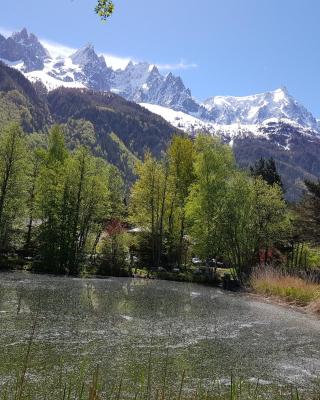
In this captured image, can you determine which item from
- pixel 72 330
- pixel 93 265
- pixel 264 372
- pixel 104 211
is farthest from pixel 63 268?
pixel 264 372

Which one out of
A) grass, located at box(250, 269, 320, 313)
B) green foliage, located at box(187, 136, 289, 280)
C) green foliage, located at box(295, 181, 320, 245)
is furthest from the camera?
green foliage, located at box(187, 136, 289, 280)

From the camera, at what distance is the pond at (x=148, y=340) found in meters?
13.0

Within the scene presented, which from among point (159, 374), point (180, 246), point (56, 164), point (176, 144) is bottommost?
point (159, 374)

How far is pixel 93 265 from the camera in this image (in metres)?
54.2

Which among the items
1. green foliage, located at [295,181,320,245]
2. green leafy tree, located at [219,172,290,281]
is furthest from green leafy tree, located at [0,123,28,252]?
green foliage, located at [295,181,320,245]

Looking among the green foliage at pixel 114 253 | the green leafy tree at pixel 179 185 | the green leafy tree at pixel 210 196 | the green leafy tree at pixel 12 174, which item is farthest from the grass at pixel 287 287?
the green leafy tree at pixel 12 174

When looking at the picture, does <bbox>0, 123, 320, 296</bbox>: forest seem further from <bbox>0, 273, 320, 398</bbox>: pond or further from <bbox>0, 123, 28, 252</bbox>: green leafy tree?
<bbox>0, 273, 320, 398</bbox>: pond

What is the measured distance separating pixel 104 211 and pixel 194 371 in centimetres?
4487

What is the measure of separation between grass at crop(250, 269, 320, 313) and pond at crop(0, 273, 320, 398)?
2.34 meters

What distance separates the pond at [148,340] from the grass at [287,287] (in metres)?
2.34

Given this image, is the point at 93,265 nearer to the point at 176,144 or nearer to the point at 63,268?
the point at 63,268

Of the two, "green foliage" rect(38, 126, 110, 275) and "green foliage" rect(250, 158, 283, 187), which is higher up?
"green foliage" rect(250, 158, 283, 187)

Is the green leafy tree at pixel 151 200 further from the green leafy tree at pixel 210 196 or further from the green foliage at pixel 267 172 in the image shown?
the green foliage at pixel 267 172

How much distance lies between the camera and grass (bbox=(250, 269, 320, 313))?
110 feet
